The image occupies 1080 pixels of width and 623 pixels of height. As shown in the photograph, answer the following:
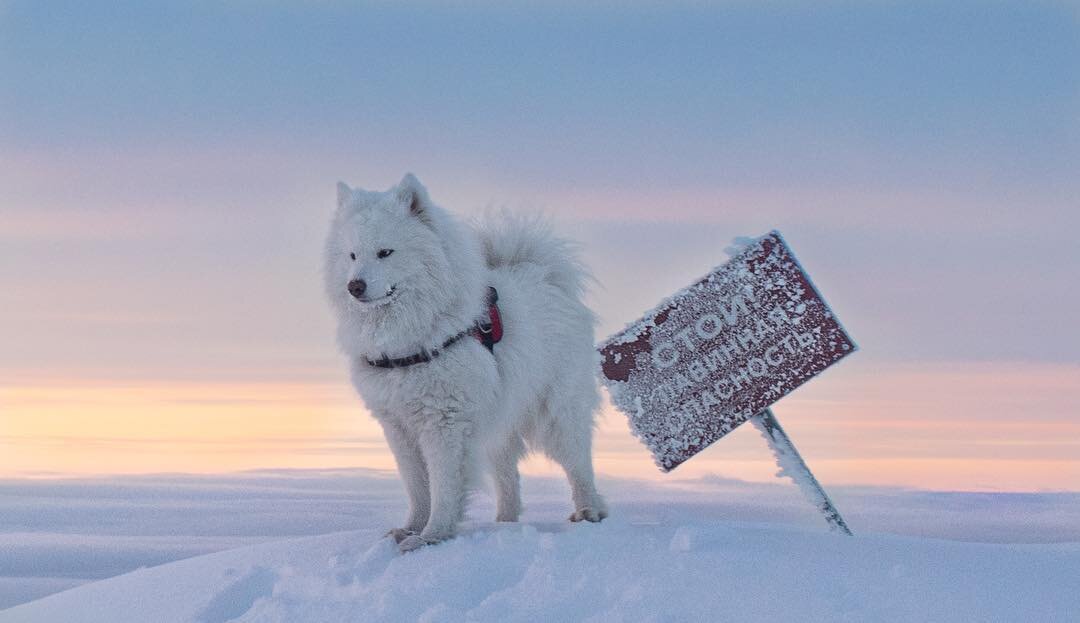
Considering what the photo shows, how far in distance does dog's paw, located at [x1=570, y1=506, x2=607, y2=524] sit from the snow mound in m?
0.32

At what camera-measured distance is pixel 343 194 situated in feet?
19.4

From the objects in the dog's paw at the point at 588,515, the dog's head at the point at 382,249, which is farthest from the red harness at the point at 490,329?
the dog's paw at the point at 588,515

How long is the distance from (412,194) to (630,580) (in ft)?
7.59

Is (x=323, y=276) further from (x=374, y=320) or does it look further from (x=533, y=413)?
(x=533, y=413)

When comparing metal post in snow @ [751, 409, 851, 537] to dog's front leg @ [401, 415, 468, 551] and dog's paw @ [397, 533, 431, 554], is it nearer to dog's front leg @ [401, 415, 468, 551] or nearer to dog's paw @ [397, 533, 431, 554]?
dog's front leg @ [401, 415, 468, 551]

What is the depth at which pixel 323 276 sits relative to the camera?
5.89m

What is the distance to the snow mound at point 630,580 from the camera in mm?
4660

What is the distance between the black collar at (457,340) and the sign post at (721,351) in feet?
2.16

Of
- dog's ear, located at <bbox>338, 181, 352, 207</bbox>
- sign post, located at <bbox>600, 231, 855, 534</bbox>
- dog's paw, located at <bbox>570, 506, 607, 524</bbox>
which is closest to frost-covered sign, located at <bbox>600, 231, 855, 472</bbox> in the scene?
sign post, located at <bbox>600, 231, 855, 534</bbox>

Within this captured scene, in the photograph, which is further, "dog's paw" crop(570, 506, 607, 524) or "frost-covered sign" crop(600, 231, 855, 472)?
"dog's paw" crop(570, 506, 607, 524)

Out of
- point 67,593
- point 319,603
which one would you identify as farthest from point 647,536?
point 67,593

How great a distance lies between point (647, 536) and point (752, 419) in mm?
1011

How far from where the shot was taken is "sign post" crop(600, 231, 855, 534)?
5977 millimetres

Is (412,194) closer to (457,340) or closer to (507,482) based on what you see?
(457,340)
